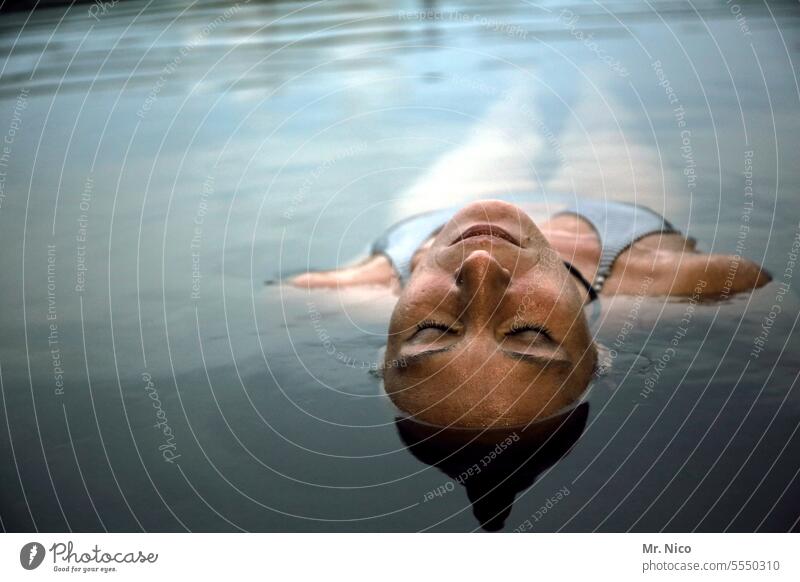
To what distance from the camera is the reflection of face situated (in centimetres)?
328

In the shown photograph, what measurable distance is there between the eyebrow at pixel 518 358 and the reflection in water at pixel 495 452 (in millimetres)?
223

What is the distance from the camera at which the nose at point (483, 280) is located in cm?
321

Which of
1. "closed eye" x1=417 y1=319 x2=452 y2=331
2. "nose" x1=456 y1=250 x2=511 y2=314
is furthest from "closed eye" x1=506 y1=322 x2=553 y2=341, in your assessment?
"closed eye" x1=417 y1=319 x2=452 y2=331

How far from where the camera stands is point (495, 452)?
10.9 ft

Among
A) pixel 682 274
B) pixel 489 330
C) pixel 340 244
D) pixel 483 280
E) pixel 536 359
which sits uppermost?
pixel 483 280

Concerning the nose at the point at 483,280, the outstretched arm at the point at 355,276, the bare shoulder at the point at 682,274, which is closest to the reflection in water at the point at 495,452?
the nose at the point at 483,280

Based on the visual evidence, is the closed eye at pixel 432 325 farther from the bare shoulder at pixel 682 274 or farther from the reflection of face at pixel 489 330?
the bare shoulder at pixel 682 274

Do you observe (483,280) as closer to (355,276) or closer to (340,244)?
(355,276)

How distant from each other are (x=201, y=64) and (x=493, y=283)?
4443mm

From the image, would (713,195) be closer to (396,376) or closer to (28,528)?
(396,376)

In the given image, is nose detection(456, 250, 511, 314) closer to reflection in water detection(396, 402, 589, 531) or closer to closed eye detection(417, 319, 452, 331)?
closed eye detection(417, 319, 452, 331)

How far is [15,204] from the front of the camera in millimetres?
5066

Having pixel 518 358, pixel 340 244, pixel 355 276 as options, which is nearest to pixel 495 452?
pixel 518 358

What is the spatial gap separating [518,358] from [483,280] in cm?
30
